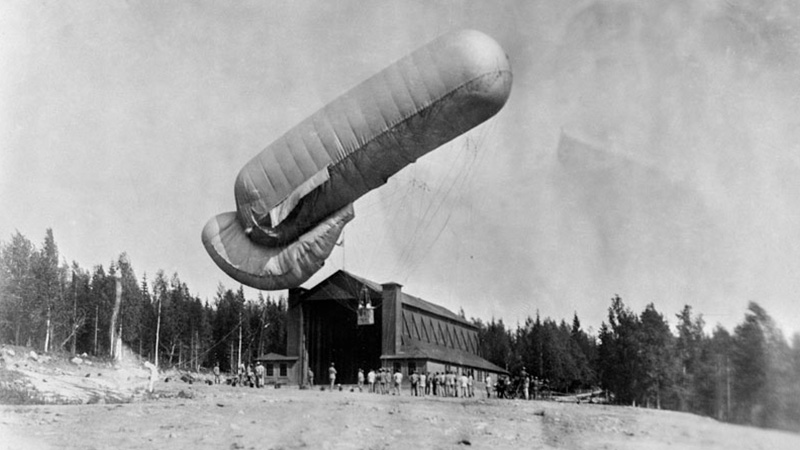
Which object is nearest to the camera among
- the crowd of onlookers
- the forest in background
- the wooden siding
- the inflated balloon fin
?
the forest in background

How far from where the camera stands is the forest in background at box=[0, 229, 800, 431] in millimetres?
11391

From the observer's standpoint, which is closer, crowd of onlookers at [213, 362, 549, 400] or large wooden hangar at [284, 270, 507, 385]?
crowd of onlookers at [213, 362, 549, 400]

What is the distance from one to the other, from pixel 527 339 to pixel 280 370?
26565 mm

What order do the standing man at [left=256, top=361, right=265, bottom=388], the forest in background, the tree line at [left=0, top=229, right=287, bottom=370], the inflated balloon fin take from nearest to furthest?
the forest in background
the inflated balloon fin
the standing man at [left=256, top=361, right=265, bottom=388]
the tree line at [left=0, top=229, right=287, bottom=370]

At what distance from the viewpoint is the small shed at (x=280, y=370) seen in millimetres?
37594

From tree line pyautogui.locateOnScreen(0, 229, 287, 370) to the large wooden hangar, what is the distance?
1132 cm

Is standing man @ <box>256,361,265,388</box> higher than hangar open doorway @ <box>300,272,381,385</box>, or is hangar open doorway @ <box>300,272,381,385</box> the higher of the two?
hangar open doorway @ <box>300,272,381,385</box>

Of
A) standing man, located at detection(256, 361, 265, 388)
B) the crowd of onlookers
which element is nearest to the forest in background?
the crowd of onlookers

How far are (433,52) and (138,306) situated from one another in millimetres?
49064

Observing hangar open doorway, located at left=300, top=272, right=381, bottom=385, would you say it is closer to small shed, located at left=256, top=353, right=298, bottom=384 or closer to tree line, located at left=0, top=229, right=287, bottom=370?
small shed, located at left=256, top=353, right=298, bottom=384

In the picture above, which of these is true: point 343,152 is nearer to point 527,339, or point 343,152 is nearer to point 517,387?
point 517,387

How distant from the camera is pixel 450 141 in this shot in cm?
1745

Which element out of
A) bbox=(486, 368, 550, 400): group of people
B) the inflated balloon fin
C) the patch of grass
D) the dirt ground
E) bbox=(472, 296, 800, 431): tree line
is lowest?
bbox=(486, 368, 550, 400): group of people

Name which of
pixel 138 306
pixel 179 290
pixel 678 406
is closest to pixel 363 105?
pixel 678 406
